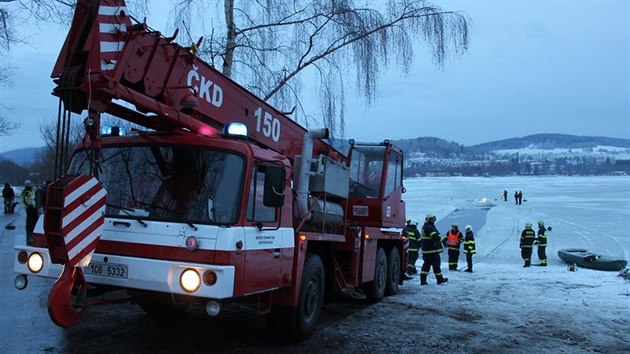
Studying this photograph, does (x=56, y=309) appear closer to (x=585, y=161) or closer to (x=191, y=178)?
(x=191, y=178)

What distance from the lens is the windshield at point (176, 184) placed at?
5.45m

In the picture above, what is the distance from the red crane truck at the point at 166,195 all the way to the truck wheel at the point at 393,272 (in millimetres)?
4114

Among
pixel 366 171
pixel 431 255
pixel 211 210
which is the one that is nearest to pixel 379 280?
pixel 366 171

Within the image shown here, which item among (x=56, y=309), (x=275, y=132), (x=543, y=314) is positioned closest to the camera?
(x=56, y=309)

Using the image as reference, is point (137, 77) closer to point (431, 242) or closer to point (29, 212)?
point (431, 242)

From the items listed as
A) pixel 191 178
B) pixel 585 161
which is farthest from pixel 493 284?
pixel 585 161

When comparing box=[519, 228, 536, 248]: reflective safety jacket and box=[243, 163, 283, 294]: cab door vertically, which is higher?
box=[243, 163, 283, 294]: cab door

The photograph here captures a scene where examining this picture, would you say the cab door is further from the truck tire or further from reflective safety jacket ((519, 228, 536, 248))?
reflective safety jacket ((519, 228, 536, 248))

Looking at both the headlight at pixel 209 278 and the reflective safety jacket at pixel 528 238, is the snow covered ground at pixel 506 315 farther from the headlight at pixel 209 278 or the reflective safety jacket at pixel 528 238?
the headlight at pixel 209 278

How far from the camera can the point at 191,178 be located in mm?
5582

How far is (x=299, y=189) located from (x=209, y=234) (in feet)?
6.30

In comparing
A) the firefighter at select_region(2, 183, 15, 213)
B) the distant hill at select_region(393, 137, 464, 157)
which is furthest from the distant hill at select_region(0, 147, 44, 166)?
the distant hill at select_region(393, 137, 464, 157)

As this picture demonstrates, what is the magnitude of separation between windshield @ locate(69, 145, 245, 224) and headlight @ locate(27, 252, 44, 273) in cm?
77

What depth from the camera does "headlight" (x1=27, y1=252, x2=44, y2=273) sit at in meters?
5.52
